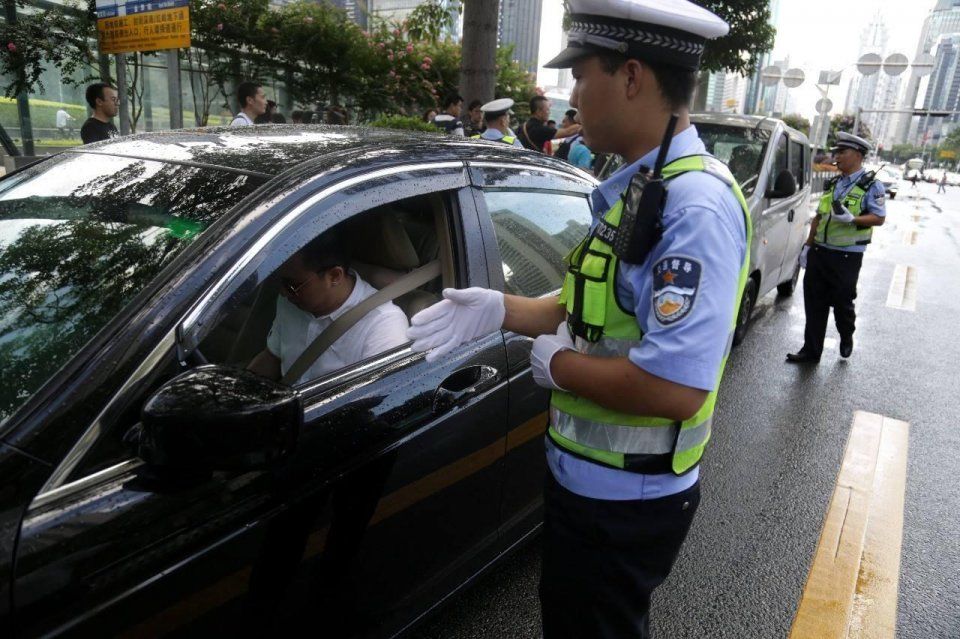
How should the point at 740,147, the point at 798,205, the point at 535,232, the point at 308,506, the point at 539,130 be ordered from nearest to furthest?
the point at 308,506 < the point at 535,232 < the point at 740,147 < the point at 798,205 < the point at 539,130

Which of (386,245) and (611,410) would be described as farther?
(386,245)

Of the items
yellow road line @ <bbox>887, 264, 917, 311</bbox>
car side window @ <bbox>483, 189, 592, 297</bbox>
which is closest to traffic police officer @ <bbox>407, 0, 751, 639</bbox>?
car side window @ <bbox>483, 189, 592, 297</bbox>

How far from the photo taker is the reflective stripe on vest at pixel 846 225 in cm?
494

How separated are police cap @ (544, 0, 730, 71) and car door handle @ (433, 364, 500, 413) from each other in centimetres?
95

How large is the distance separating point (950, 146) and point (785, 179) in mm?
110490

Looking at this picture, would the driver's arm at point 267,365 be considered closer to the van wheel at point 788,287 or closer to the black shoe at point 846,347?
the black shoe at point 846,347

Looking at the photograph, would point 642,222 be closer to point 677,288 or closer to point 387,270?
point 677,288

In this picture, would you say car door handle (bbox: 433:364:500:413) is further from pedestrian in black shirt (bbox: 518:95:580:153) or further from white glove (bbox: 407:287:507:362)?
pedestrian in black shirt (bbox: 518:95:580:153)

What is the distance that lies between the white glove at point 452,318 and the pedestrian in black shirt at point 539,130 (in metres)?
6.59

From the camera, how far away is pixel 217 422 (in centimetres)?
111

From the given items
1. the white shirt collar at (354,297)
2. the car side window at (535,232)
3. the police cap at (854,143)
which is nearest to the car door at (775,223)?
the police cap at (854,143)

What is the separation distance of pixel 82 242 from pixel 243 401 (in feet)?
2.85

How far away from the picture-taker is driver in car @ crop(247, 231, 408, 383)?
184cm

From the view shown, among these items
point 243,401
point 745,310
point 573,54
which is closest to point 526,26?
point 745,310
